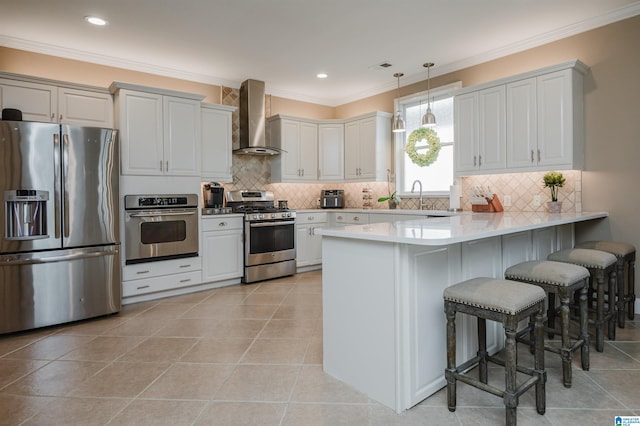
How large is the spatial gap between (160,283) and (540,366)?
11.9 feet

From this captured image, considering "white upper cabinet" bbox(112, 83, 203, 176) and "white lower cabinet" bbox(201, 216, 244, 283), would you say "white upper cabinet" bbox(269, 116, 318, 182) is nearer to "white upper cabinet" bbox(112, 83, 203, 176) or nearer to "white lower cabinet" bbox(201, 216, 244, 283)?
"white lower cabinet" bbox(201, 216, 244, 283)

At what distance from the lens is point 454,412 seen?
1.87m

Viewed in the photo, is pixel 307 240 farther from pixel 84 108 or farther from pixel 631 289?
pixel 631 289

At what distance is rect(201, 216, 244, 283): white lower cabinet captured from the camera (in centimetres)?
445

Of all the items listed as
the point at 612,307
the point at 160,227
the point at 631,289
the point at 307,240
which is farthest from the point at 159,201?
the point at 631,289

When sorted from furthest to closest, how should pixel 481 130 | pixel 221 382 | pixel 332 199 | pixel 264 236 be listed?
pixel 332 199
pixel 264 236
pixel 481 130
pixel 221 382

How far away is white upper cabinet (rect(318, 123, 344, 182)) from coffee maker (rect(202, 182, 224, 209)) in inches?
66.2

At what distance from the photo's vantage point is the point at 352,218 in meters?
5.36

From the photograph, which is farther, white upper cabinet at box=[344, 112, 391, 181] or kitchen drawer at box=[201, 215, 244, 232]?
white upper cabinet at box=[344, 112, 391, 181]

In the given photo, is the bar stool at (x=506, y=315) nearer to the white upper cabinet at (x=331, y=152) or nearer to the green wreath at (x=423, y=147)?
the green wreath at (x=423, y=147)

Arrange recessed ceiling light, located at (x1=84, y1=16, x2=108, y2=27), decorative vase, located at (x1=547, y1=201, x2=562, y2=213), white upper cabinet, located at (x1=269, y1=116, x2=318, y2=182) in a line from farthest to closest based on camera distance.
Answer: white upper cabinet, located at (x1=269, y1=116, x2=318, y2=182) < decorative vase, located at (x1=547, y1=201, x2=562, y2=213) < recessed ceiling light, located at (x1=84, y1=16, x2=108, y2=27)

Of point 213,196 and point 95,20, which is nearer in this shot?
point 95,20

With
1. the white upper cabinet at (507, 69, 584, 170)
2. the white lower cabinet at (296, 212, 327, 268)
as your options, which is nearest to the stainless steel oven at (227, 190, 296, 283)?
the white lower cabinet at (296, 212, 327, 268)

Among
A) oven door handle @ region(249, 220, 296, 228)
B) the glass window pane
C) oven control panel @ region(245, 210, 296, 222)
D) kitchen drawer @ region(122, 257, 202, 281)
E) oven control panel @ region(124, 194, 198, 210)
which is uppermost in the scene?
the glass window pane
